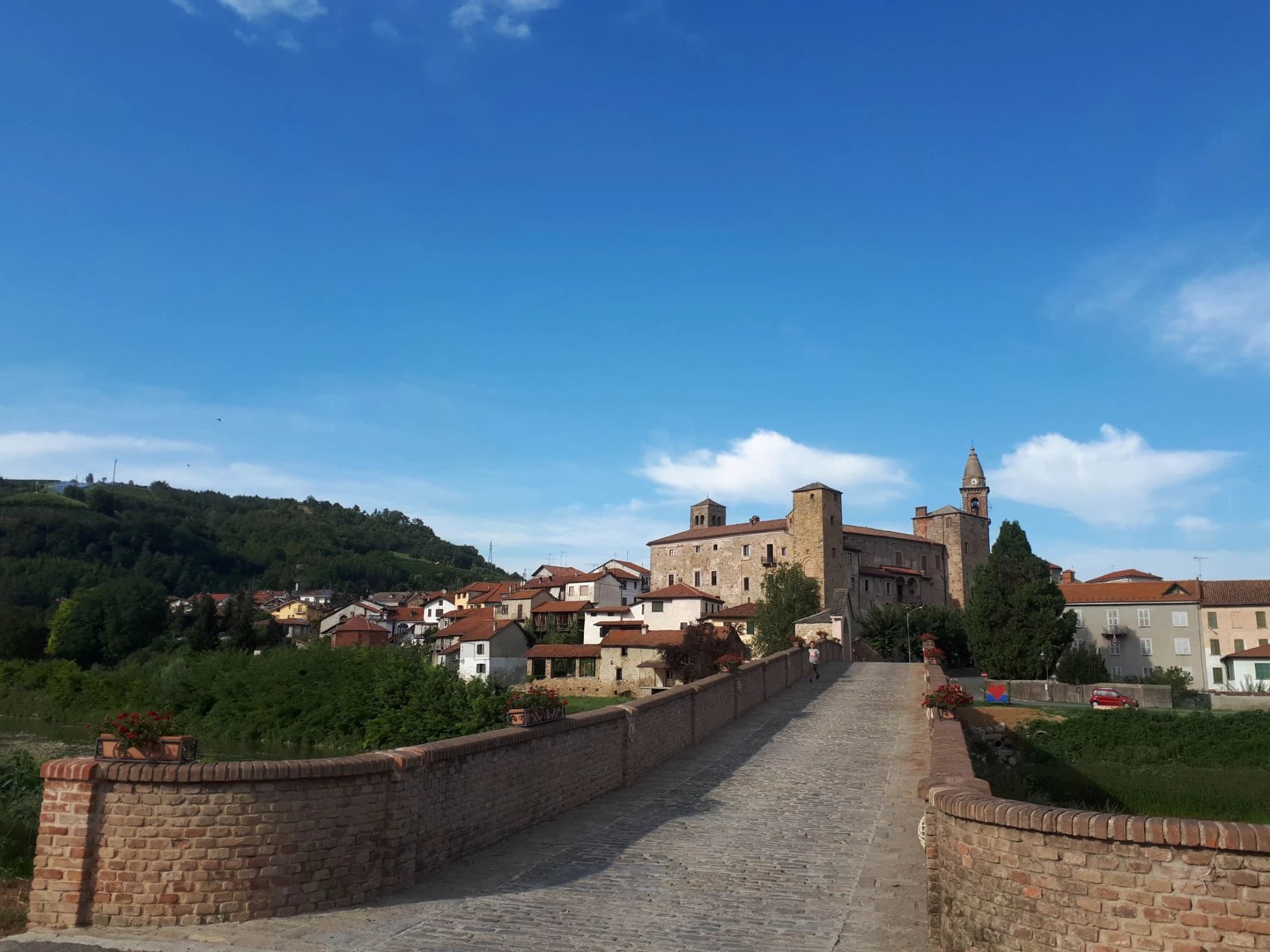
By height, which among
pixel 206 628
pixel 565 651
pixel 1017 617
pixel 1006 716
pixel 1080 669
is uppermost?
pixel 1017 617

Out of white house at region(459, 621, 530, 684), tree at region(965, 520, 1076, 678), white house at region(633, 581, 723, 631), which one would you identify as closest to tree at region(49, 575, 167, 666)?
white house at region(459, 621, 530, 684)

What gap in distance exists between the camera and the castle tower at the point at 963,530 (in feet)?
289

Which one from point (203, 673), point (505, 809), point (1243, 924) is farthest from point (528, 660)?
point (1243, 924)

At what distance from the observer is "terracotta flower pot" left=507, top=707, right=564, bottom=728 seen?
10.9m

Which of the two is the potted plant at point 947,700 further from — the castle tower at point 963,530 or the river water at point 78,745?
the castle tower at point 963,530

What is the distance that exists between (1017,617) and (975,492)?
153ft

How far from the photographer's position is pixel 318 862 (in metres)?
7.58

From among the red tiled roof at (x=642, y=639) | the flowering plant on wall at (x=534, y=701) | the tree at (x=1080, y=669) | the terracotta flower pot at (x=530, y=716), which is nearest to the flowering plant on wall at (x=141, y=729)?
the terracotta flower pot at (x=530, y=716)

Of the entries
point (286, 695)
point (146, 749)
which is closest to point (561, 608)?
point (286, 695)

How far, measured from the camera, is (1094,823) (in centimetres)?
559

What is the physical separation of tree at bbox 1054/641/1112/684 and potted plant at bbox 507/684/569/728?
4922cm

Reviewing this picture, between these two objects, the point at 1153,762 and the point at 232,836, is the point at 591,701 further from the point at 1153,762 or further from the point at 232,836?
the point at 232,836

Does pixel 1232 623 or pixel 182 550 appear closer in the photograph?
pixel 1232 623

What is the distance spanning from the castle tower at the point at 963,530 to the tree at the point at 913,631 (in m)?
25.0
